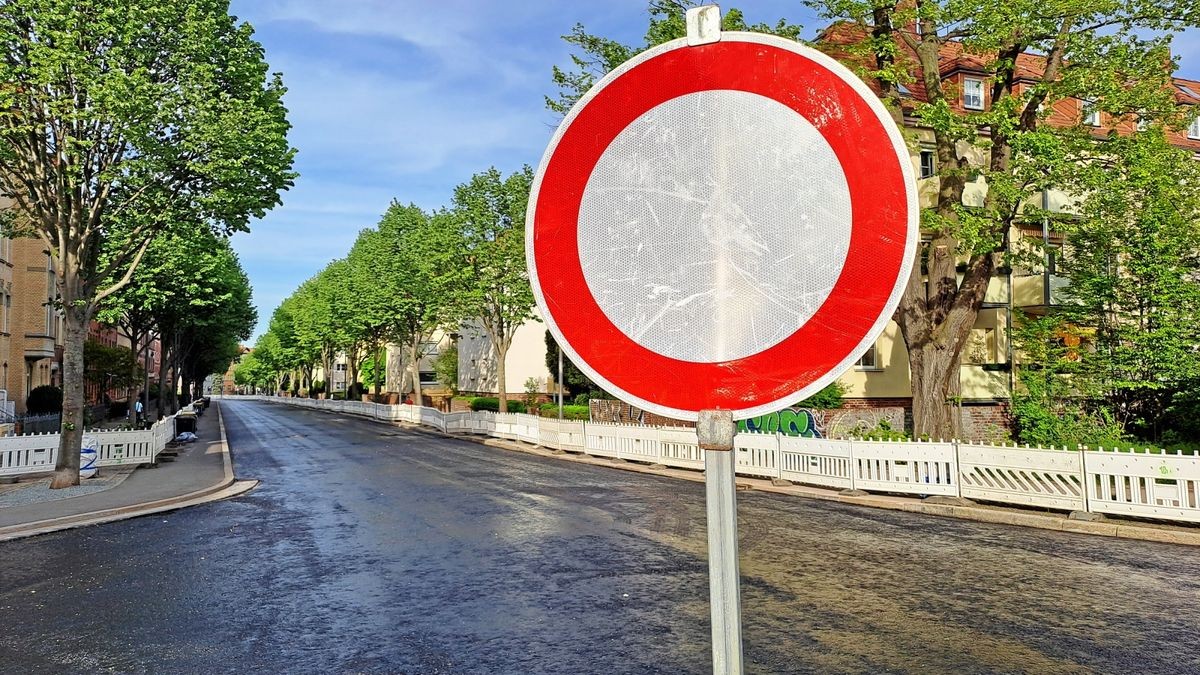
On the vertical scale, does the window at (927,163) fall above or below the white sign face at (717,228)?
above

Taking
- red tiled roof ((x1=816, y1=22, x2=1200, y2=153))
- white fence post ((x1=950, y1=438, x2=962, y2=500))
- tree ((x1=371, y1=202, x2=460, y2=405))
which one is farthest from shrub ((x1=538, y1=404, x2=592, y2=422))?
white fence post ((x1=950, y1=438, x2=962, y2=500))

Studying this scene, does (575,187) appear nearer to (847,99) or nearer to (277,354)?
(847,99)

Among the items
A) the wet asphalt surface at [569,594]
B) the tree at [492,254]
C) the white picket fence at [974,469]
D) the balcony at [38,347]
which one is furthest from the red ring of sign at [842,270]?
the balcony at [38,347]

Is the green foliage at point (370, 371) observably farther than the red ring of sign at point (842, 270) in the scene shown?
Yes

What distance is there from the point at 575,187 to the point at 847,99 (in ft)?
2.04

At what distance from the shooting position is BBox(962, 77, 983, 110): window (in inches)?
1207

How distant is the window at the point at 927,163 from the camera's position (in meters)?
28.6

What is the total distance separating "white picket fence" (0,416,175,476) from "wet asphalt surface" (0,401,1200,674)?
357 inches

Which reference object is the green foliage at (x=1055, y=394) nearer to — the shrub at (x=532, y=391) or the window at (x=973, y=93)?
the window at (x=973, y=93)

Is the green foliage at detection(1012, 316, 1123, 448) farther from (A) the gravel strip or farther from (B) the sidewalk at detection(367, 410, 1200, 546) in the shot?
(A) the gravel strip

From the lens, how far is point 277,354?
102 meters

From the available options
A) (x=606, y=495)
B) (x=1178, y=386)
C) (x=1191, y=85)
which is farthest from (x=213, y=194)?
(x=1191, y=85)

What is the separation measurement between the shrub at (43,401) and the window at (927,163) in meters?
39.0

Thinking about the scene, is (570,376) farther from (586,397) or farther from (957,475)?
(957,475)
